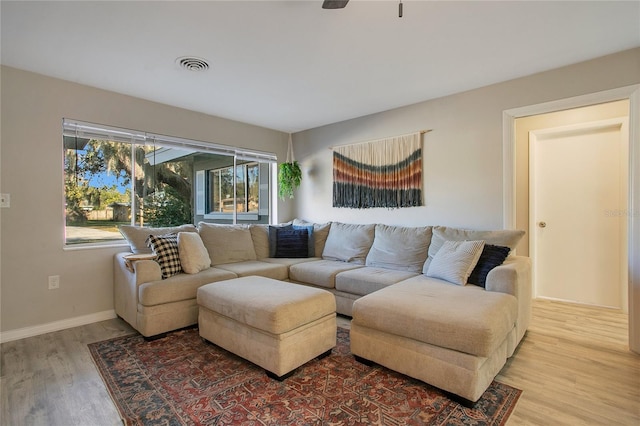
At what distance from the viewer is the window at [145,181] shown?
10.2 ft

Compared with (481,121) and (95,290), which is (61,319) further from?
(481,121)

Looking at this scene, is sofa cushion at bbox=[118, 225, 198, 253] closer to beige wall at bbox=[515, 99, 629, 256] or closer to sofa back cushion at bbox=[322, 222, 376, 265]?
sofa back cushion at bbox=[322, 222, 376, 265]

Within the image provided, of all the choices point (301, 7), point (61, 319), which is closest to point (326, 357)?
point (301, 7)

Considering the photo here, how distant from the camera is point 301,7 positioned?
74.4 inches

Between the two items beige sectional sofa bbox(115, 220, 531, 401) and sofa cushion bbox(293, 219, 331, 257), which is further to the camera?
sofa cushion bbox(293, 219, 331, 257)

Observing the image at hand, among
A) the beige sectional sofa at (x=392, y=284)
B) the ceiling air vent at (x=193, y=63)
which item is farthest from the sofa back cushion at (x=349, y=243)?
the ceiling air vent at (x=193, y=63)

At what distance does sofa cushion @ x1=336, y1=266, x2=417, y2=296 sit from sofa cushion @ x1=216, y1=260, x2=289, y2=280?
712 mm

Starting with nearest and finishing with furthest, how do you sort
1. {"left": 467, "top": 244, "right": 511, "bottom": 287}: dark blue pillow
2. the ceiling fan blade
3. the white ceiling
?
the ceiling fan blade < the white ceiling < {"left": 467, "top": 244, "right": 511, "bottom": 287}: dark blue pillow

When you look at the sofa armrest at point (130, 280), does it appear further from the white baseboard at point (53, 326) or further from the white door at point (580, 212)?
the white door at point (580, 212)

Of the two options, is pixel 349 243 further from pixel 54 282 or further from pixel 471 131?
pixel 54 282

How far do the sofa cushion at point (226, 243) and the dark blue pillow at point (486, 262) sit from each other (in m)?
2.49

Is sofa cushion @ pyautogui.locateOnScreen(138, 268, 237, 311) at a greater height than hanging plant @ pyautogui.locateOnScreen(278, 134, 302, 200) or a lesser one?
lesser

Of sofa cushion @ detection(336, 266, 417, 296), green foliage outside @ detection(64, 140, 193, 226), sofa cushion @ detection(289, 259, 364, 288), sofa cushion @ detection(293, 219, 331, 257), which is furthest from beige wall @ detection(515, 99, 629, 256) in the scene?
green foliage outside @ detection(64, 140, 193, 226)

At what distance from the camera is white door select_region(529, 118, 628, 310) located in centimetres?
335
